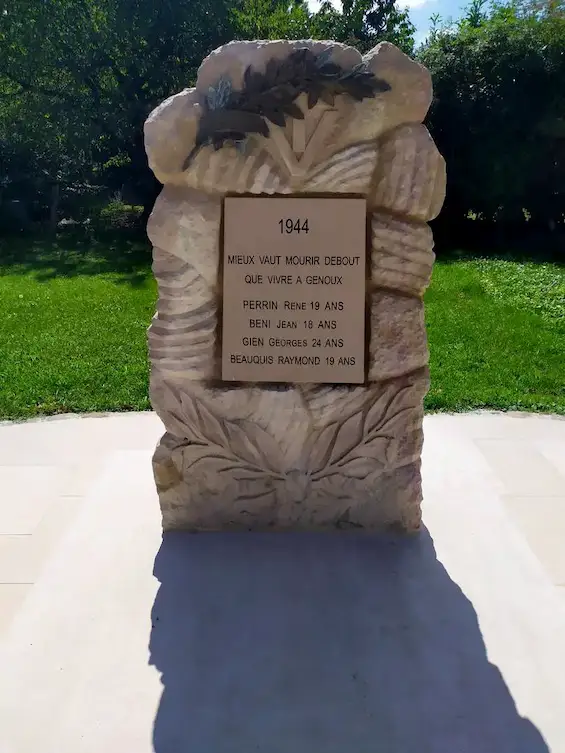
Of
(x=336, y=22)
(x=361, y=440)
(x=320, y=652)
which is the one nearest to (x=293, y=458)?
(x=361, y=440)

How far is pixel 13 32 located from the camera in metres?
14.1

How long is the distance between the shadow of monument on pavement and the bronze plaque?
763mm

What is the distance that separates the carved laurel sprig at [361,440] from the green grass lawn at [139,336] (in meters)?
2.12

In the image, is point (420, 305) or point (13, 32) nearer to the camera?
point (420, 305)

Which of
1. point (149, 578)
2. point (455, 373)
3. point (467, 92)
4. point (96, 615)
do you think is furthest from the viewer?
point (467, 92)

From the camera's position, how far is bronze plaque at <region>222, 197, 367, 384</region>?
285 cm

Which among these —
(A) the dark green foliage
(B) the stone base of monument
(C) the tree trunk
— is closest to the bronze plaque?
(B) the stone base of monument

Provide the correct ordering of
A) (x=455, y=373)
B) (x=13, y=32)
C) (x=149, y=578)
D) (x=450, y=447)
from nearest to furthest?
(x=149, y=578), (x=450, y=447), (x=455, y=373), (x=13, y=32)

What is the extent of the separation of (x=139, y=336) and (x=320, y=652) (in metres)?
5.27

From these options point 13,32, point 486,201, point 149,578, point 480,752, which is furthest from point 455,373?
point 13,32

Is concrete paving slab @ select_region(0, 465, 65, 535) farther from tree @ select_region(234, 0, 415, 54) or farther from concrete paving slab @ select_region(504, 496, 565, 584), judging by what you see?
tree @ select_region(234, 0, 415, 54)

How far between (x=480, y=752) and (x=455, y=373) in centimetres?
409

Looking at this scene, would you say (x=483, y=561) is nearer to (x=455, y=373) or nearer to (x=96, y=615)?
(x=96, y=615)

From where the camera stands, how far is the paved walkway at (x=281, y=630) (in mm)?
2125
